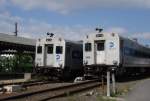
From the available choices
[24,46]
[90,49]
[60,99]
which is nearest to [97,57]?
[90,49]

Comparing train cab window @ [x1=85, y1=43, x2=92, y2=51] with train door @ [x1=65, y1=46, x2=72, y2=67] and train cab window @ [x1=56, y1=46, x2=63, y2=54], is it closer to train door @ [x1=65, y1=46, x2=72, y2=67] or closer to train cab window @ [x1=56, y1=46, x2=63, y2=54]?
train door @ [x1=65, y1=46, x2=72, y2=67]

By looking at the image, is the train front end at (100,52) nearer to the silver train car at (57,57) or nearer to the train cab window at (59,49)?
the silver train car at (57,57)

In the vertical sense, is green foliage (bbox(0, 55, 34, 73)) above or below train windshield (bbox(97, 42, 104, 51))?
below

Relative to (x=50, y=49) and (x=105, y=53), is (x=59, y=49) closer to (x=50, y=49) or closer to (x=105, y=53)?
(x=50, y=49)

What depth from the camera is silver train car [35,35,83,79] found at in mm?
25406

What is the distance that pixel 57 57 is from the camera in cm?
2562

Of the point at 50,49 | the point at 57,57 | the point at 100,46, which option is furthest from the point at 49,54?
the point at 100,46

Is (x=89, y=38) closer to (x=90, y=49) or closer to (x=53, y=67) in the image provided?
(x=90, y=49)

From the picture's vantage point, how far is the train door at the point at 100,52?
24.8 meters

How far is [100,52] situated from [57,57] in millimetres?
3137

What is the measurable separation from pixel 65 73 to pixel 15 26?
47218mm

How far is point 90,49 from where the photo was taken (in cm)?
2520

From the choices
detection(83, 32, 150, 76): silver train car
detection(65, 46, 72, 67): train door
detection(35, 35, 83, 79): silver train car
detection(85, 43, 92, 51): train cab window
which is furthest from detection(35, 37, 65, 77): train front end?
detection(83, 32, 150, 76): silver train car

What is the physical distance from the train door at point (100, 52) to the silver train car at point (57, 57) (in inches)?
82.7
